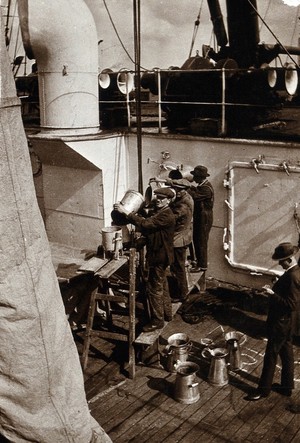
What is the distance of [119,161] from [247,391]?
5.24 metres

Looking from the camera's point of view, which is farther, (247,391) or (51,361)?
(247,391)

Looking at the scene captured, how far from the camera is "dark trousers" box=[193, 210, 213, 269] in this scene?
328 inches

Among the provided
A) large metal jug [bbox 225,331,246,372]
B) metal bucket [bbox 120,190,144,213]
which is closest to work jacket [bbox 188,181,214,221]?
metal bucket [bbox 120,190,144,213]

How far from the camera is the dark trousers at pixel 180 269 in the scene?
7.62m

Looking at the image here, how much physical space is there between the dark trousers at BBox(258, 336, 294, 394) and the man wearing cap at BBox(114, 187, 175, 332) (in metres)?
1.51

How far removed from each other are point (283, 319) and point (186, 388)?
4.38 ft

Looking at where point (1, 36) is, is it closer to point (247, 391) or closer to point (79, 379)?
point (79, 379)

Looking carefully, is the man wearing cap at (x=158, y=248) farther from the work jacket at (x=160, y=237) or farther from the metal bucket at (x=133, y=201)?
the metal bucket at (x=133, y=201)

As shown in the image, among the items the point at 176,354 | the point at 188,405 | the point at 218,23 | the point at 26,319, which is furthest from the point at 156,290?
the point at 218,23

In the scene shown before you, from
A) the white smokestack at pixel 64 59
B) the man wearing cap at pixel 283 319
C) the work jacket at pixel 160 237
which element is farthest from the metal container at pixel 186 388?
the white smokestack at pixel 64 59

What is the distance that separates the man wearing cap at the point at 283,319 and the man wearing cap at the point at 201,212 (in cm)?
258

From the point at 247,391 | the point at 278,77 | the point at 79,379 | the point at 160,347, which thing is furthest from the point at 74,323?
the point at 278,77

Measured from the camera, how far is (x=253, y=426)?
550 cm

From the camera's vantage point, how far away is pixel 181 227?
298 inches
